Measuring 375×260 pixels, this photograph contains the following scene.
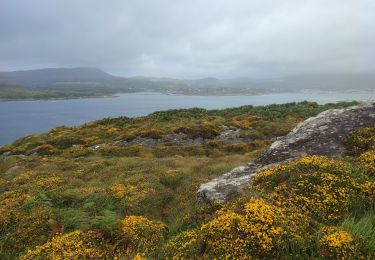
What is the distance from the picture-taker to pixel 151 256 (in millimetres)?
8047

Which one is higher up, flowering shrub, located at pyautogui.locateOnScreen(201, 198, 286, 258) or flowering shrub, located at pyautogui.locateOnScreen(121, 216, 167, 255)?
flowering shrub, located at pyautogui.locateOnScreen(201, 198, 286, 258)

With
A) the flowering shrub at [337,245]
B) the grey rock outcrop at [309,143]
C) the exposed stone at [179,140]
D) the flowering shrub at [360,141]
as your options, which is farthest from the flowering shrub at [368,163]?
the exposed stone at [179,140]

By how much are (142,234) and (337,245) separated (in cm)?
577

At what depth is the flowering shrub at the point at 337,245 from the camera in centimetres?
629

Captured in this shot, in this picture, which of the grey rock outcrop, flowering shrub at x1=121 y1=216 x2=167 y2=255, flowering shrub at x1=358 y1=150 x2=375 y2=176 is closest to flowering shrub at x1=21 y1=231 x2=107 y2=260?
flowering shrub at x1=121 y1=216 x2=167 y2=255

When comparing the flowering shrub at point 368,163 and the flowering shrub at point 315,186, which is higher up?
the flowering shrub at point 368,163

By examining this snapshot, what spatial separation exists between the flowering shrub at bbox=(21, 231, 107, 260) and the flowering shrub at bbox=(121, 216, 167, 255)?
82 cm

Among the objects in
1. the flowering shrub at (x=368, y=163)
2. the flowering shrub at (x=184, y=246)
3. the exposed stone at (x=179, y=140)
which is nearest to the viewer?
the flowering shrub at (x=184, y=246)

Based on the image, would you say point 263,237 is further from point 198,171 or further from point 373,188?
point 198,171

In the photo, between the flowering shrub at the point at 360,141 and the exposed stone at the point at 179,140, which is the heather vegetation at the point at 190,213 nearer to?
the flowering shrub at the point at 360,141

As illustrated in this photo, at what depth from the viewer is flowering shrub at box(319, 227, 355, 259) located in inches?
248

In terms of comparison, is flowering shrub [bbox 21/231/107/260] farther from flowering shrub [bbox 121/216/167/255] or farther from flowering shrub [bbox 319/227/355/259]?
flowering shrub [bbox 319/227/355/259]

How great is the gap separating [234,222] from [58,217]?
7.55 meters

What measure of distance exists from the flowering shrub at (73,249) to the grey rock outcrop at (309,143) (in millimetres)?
4696
